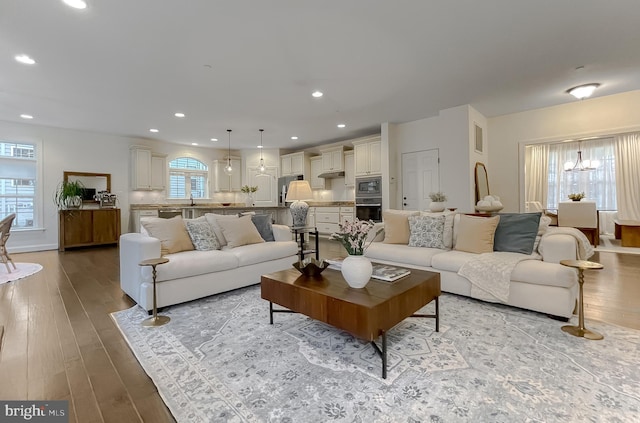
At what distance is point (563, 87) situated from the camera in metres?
4.38

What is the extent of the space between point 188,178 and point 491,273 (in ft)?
26.4

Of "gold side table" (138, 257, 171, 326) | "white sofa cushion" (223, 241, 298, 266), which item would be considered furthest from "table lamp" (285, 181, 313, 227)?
"gold side table" (138, 257, 171, 326)

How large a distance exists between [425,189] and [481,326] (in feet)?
13.4

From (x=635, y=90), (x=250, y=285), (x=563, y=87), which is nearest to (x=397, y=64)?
(x=563, y=87)

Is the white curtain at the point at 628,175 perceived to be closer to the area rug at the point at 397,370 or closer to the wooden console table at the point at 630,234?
the wooden console table at the point at 630,234

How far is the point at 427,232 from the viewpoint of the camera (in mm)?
3479

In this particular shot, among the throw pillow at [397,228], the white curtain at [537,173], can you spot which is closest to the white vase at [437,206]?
the throw pillow at [397,228]

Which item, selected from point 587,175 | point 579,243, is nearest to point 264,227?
point 579,243

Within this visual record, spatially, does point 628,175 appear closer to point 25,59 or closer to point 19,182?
point 25,59

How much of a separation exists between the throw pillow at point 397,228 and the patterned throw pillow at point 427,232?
3.7 inches

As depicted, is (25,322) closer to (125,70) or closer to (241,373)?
(241,373)

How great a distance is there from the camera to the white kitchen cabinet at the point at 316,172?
8.12m

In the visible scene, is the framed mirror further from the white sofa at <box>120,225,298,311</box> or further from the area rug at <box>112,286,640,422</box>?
the white sofa at <box>120,225,298,311</box>

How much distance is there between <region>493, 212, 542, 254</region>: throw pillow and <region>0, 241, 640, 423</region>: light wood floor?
0.74 m
